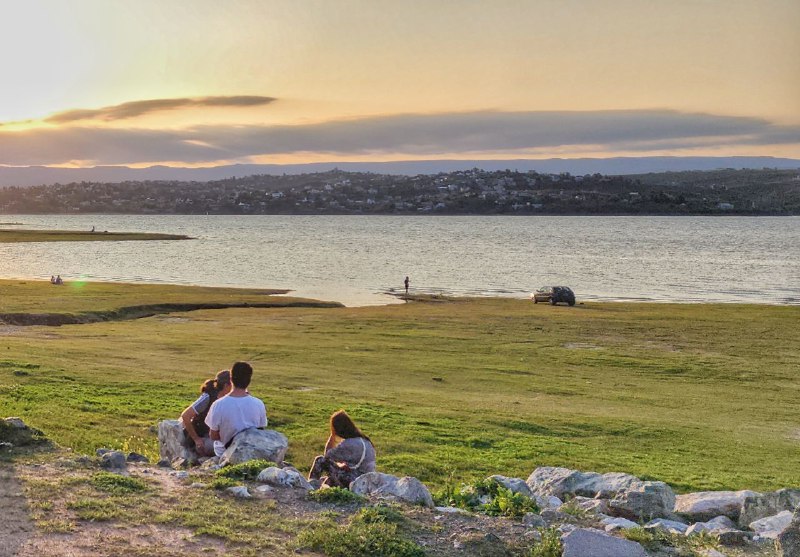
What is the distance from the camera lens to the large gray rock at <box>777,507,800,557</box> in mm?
8164

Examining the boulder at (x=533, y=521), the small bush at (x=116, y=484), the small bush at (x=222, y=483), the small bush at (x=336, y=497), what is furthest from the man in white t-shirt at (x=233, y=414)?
the boulder at (x=533, y=521)

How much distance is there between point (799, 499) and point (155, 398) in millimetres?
14673

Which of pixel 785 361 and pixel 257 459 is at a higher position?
pixel 257 459

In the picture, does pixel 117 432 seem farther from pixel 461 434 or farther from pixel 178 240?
pixel 178 240

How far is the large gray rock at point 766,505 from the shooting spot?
10008mm

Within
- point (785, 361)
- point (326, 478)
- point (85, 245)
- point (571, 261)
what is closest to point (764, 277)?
point (571, 261)

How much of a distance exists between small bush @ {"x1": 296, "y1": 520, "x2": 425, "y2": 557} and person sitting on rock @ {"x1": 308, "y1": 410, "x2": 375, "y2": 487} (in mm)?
2339

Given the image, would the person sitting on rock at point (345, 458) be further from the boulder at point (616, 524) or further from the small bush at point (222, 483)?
the boulder at point (616, 524)

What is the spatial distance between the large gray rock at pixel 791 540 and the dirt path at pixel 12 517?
7824 mm

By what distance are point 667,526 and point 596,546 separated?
226cm

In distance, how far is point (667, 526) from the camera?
959 centimetres

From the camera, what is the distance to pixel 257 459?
432 inches

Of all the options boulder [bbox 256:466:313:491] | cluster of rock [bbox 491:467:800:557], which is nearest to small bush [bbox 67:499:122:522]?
boulder [bbox 256:466:313:491]

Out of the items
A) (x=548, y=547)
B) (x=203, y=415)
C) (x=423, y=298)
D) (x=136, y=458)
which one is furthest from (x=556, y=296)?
(x=548, y=547)
